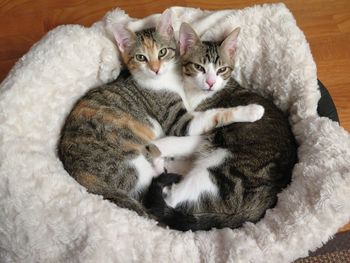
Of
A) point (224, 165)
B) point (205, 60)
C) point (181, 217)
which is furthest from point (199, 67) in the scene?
point (181, 217)

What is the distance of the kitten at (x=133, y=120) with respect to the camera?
1168mm

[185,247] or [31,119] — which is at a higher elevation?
[31,119]

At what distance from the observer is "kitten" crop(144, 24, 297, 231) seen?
1140 mm

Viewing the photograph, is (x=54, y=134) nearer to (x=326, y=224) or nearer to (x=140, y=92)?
(x=140, y=92)

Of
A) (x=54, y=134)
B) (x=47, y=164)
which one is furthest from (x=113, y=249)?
(x=54, y=134)

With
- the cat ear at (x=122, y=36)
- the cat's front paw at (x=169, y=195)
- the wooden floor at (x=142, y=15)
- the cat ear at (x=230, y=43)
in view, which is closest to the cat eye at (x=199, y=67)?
the cat ear at (x=230, y=43)

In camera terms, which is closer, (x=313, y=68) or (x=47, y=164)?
(x=47, y=164)

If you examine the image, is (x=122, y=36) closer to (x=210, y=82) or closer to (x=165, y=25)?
(x=165, y=25)

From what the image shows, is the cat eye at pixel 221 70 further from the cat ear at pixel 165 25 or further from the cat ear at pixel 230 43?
the cat ear at pixel 165 25

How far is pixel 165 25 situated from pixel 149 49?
0.37ft

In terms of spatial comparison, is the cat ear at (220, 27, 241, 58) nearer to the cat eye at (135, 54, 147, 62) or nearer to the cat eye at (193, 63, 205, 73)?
the cat eye at (193, 63, 205, 73)

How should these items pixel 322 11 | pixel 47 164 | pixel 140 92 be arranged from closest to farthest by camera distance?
pixel 47 164 → pixel 140 92 → pixel 322 11

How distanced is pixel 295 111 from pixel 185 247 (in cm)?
60

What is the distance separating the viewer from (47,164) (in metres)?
1.14
